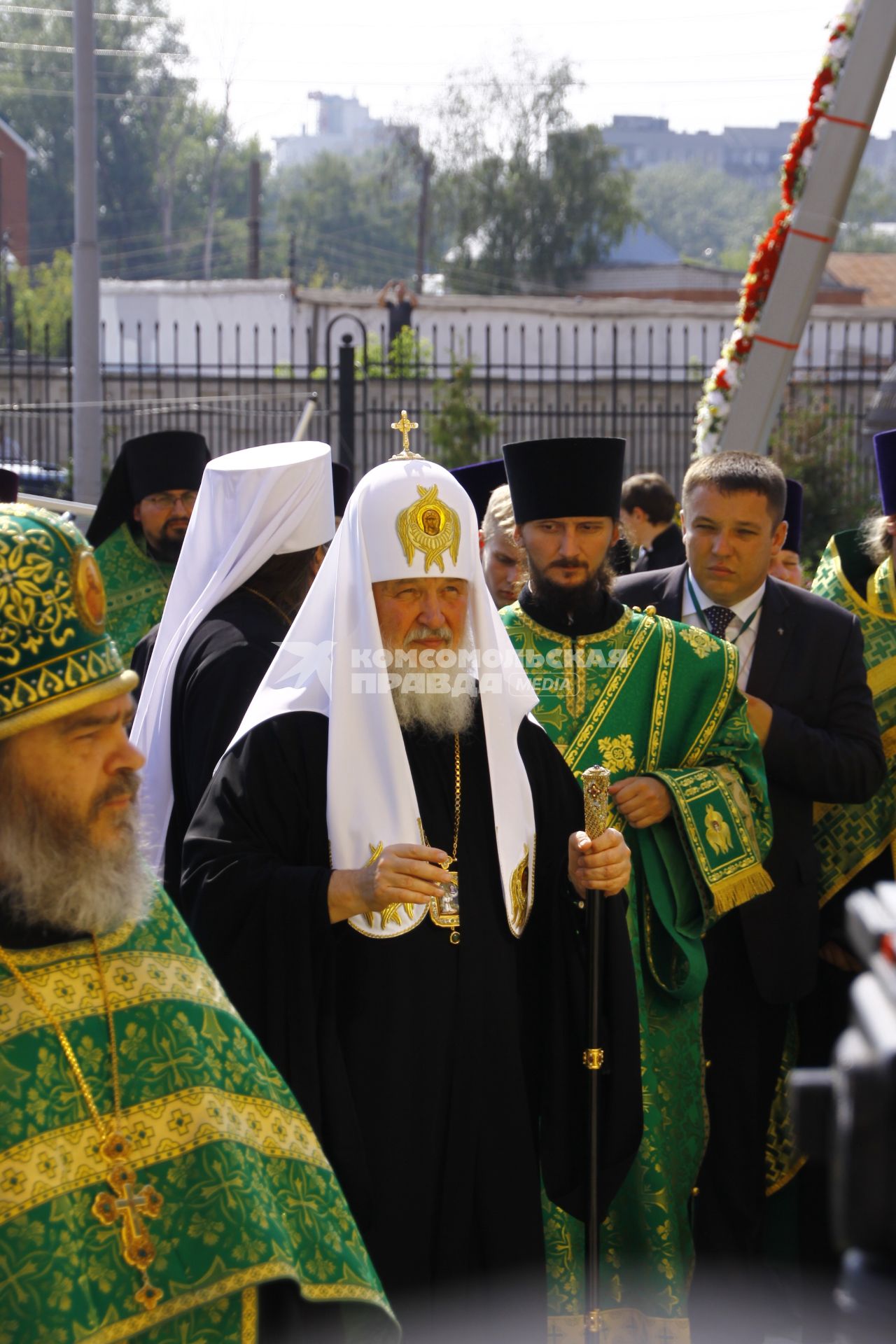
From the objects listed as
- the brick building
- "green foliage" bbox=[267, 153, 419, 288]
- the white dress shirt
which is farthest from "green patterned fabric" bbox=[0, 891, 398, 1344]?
"green foliage" bbox=[267, 153, 419, 288]

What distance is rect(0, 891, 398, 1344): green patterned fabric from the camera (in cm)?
227

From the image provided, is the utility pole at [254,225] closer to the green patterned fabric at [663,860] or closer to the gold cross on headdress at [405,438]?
the green patterned fabric at [663,860]

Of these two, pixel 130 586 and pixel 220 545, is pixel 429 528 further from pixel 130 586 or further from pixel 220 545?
pixel 130 586

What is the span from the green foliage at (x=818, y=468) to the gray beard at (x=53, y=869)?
15.7 metres

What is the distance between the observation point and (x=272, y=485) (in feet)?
14.8

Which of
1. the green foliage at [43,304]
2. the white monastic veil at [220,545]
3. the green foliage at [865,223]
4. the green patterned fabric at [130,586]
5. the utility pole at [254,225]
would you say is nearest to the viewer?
the white monastic veil at [220,545]

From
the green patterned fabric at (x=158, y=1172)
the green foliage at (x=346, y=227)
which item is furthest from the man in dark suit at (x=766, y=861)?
the green foliage at (x=346, y=227)

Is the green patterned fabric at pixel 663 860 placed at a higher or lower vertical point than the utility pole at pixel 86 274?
lower

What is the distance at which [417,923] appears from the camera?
339 cm

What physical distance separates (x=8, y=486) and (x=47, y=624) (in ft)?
12.8

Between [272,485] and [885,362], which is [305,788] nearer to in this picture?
[272,485]

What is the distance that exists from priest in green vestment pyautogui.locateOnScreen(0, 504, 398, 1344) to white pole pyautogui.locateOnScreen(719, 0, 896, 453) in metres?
5.30

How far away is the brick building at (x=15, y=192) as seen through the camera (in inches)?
2488

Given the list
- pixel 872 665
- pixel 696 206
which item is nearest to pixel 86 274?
pixel 872 665
